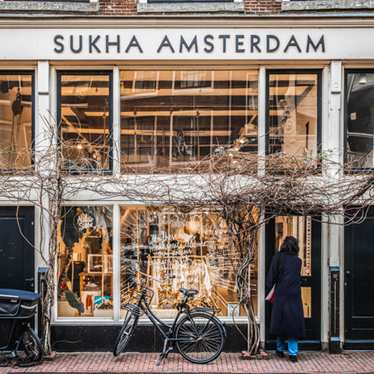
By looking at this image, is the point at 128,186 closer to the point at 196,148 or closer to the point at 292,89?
the point at 196,148

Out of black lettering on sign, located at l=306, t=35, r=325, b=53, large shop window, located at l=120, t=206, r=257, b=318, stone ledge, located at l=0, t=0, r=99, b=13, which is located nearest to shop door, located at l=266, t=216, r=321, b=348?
large shop window, located at l=120, t=206, r=257, b=318

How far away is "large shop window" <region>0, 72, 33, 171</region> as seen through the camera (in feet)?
33.3

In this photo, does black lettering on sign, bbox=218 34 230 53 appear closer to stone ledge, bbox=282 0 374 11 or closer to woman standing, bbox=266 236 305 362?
stone ledge, bbox=282 0 374 11

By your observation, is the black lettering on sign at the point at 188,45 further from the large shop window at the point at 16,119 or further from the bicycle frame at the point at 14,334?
the bicycle frame at the point at 14,334

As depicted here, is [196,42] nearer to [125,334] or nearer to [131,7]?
[131,7]

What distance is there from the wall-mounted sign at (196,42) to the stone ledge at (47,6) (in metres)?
0.40

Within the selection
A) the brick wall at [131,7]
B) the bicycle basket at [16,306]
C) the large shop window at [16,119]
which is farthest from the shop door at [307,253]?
the large shop window at [16,119]

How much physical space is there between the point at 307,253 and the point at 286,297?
115 cm

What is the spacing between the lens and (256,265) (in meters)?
10.0

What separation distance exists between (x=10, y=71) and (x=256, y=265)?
18.5 ft

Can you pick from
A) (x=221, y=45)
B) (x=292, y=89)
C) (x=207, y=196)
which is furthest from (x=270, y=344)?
(x=221, y=45)

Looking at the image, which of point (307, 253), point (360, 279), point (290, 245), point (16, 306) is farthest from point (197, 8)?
point (16, 306)

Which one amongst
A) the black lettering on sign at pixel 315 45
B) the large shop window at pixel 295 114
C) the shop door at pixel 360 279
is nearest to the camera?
the black lettering on sign at pixel 315 45

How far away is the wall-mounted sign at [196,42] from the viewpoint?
32.3ft
